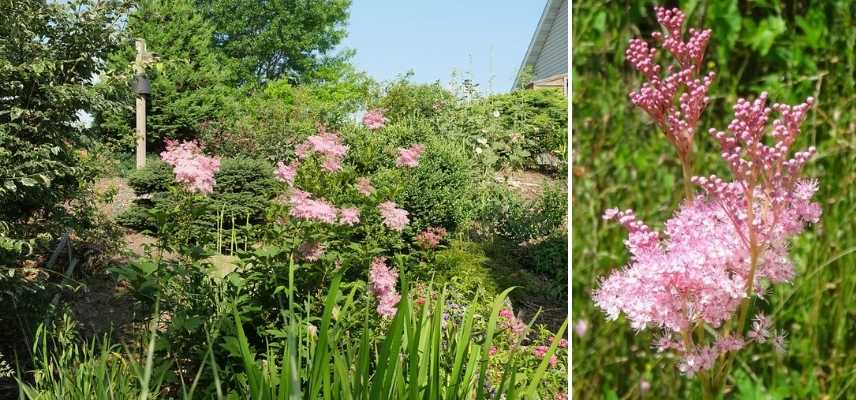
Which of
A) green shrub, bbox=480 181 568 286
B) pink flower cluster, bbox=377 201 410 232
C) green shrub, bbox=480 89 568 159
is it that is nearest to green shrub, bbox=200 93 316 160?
green shrub, bbox=480 89 568 159

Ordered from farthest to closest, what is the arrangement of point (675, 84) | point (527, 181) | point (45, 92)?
point (527, 181)
point (45, 92)
point (675, 84)

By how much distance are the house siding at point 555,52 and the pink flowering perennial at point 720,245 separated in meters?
7.40

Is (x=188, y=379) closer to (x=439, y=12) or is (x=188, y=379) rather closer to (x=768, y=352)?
(x=768, y=352)

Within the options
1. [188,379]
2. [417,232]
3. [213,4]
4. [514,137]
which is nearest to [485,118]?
[514,137]

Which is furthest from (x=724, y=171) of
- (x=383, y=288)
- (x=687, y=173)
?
(x=383, y=288)

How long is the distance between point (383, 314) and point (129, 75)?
1696 millimetres

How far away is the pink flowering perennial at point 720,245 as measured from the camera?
1642 mm

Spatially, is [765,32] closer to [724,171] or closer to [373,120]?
[724,171]

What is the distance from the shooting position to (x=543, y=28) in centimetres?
1020

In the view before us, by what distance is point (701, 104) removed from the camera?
5.73 feet

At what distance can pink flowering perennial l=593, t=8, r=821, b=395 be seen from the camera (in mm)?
1642

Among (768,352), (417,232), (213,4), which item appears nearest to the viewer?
(768,352)

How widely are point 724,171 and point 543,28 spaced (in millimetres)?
8794

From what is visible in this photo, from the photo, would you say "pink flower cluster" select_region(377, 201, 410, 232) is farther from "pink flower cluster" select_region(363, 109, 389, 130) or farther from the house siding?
the house siding
